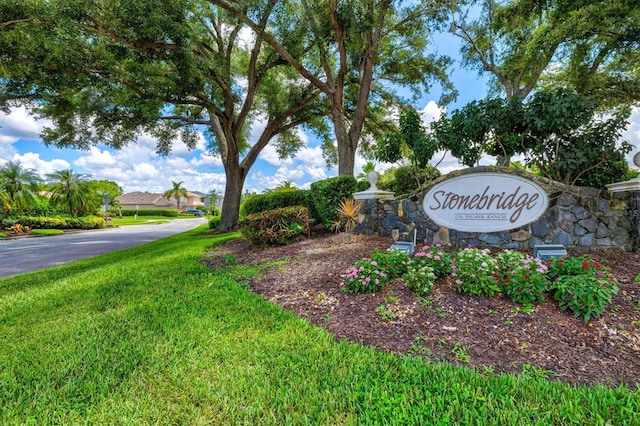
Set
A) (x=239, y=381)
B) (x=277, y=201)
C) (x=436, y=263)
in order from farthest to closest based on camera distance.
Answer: (x=277, y=201)
(x=436, y=263)
(x=239, y=381)

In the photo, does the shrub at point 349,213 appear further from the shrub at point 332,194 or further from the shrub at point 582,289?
the shrub at point 582,289

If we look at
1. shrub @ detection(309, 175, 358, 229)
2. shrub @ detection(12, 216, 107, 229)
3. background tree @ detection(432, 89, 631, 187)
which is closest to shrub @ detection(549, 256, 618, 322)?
background tree @ detection(432, 89, 631, 187)

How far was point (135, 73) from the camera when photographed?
7672mm

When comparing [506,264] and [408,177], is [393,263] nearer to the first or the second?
[506,264]

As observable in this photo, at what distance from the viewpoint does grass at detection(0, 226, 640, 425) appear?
1.63 meters

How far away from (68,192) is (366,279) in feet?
95.8

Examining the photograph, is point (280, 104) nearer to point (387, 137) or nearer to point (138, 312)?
point (387, 137)

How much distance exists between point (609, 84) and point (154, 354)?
14.2 m

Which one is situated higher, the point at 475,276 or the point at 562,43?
the point at 562,43

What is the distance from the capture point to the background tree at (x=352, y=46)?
7.77 metres

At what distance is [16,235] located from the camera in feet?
50.7

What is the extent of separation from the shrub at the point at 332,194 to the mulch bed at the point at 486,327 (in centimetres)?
346

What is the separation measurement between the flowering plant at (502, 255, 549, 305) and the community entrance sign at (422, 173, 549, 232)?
161 centimetres

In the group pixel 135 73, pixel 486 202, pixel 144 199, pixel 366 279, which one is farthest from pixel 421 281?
pixel 144 199
